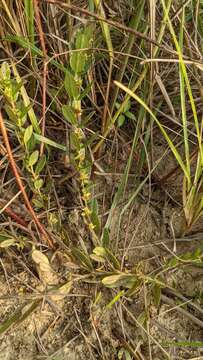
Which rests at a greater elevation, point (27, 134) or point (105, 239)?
point (27, 134)

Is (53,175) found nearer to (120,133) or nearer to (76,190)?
(76,190)

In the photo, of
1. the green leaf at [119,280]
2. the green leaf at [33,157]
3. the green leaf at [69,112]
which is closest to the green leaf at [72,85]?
the green leaf at [69,112]

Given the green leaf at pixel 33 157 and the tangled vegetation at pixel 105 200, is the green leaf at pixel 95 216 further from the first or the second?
the green leaf at pixel 33 157

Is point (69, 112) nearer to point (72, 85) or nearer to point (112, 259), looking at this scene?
point (72, 85)

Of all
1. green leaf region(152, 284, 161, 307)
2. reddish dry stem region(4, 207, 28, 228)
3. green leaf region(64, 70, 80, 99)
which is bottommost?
green leaf region(152, 284, 161, 307)

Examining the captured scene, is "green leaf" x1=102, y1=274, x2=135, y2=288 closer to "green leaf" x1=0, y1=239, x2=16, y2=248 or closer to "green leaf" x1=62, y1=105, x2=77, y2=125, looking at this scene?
"green leaf" x1=0, y1=239, x2=16, y2=248

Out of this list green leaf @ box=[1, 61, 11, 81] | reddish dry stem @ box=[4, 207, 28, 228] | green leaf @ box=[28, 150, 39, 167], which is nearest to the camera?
green leaf @ box=[1, 61, 11, 81]

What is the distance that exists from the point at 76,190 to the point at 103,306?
25cm

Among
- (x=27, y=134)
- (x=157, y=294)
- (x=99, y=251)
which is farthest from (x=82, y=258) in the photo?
(x=27, y=134)

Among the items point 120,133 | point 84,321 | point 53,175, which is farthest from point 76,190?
point 84,321

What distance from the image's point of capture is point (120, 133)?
42.4 inches

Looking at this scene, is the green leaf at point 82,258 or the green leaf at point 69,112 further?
the green leaf at point 82,258

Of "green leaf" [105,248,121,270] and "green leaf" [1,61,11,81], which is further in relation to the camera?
"green leaf" [105,248,121,270]

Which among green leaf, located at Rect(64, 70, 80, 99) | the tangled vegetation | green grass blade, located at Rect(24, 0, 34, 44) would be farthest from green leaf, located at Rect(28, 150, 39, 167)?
green grass blade, located at Rect(24, 0, 34, 44)
